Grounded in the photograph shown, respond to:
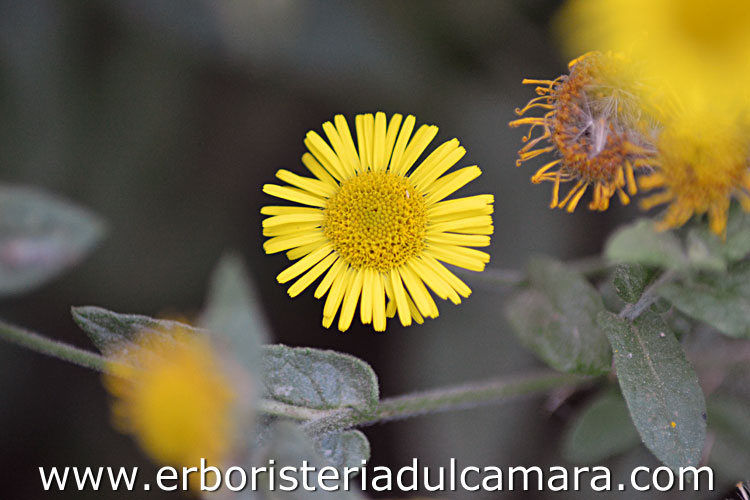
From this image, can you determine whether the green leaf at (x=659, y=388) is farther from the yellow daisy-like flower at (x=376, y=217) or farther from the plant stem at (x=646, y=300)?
the yellow daisy-like flower at (x=376, y=217)

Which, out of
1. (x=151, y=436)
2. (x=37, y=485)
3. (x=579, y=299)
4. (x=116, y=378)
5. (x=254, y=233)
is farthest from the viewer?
(x=254, y=233)

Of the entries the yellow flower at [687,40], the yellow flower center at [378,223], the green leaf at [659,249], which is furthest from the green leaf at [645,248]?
the yellow flower center at [378,223]

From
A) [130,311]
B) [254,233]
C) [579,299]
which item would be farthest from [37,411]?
[579,299]

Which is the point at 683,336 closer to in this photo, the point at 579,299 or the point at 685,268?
the point at 579,299

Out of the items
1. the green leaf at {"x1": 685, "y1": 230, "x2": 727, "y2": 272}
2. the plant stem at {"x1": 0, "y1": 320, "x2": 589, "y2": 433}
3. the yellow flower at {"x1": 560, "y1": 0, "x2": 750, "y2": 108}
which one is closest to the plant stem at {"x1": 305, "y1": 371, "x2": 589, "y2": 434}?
the plant stem at {"x1": 0, "y1": 320, "x2": 589, "y2": 433}

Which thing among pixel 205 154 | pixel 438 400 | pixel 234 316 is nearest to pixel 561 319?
pixel 438 400

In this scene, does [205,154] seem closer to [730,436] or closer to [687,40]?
[687,40]
